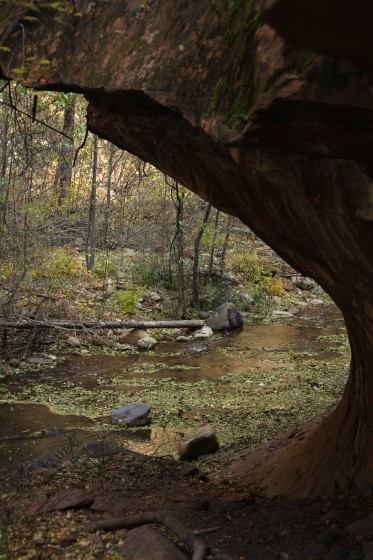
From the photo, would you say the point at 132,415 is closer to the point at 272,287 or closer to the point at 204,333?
the point at 204,333

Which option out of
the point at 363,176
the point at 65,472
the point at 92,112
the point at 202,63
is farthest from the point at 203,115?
the point at 65,472

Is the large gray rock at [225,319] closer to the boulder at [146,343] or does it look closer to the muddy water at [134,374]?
the muddy water at [134,374]

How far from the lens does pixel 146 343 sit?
531 inches

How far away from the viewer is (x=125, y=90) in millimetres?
3570

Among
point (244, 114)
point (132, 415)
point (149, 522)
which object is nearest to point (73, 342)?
point (132, 415)

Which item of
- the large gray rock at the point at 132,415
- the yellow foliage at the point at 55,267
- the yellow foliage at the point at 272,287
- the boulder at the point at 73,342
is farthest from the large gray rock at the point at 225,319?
the large gray rock at the point at 132,415

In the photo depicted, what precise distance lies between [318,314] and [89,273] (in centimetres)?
624

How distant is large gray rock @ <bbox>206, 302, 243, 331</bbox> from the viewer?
15320mm

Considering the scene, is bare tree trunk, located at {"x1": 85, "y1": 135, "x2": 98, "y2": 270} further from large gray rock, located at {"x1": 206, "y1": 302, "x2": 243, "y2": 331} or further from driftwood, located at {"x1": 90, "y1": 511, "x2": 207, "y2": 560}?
driftwood, located at {"x1": 90, "y1": 511, "x2": 207, "y2": 560}

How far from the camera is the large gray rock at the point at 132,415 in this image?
866cm

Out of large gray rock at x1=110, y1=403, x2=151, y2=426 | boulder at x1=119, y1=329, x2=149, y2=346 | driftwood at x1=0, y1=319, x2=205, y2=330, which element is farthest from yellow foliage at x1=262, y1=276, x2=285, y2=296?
large gray rock at x1=110, y1=403, x2=151, y2=426

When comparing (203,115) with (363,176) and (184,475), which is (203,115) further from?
(184,475)

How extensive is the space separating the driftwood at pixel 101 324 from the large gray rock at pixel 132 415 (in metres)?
3.51

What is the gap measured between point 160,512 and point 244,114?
9.34ft
